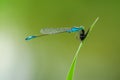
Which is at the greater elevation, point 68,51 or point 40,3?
point 40,3

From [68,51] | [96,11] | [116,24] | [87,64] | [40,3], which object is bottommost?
[87,64]

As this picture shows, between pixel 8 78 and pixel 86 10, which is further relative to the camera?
pixel 8 78

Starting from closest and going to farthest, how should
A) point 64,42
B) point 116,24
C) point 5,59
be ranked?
point 116,24
point 64,42
point 5,59

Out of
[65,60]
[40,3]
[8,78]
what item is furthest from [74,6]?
[8,78]

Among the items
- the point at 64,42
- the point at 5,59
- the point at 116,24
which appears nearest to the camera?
the point at 116,24

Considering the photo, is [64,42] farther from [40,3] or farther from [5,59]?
[5,59]

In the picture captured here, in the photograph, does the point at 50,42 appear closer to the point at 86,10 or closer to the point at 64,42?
the point at 64,42
